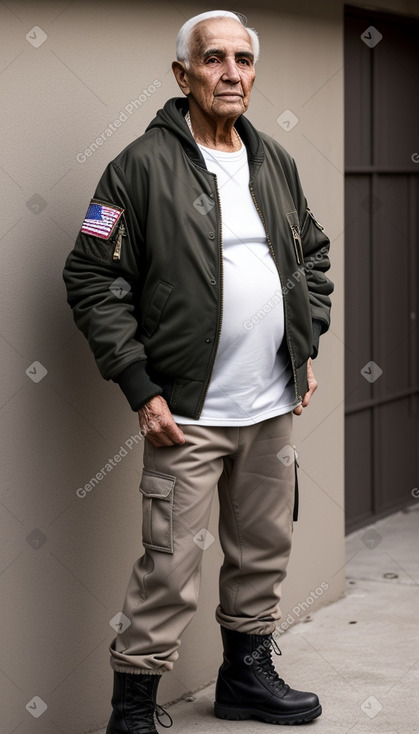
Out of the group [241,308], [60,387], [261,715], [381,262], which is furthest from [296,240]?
[381,262]

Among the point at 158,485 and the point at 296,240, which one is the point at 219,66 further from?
the point at 158,485

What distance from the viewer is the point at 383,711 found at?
12.2 ft

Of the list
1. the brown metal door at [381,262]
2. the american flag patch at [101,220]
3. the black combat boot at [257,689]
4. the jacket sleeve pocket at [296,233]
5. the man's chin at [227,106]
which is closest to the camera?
the american flag patch at [101,220]

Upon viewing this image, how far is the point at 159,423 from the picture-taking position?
316 centimetres

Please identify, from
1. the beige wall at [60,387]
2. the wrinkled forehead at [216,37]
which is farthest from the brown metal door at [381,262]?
the wrinkled forehead at [216,37]

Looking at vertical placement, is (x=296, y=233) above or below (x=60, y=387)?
above

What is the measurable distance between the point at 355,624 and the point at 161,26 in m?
2.35

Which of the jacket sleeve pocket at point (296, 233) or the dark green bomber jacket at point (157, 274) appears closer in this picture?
the dark green bomber jacket at point (157, 274)

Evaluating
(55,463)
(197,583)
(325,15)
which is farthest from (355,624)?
(325,15)

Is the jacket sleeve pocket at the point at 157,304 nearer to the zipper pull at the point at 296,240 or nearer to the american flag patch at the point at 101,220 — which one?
the american flag patch at the point at 101,220

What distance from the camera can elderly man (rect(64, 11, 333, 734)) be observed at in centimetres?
315

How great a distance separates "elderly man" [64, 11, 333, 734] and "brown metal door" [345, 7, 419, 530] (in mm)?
2137

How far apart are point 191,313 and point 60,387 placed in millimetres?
477

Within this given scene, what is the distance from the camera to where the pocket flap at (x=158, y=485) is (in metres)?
3.22
